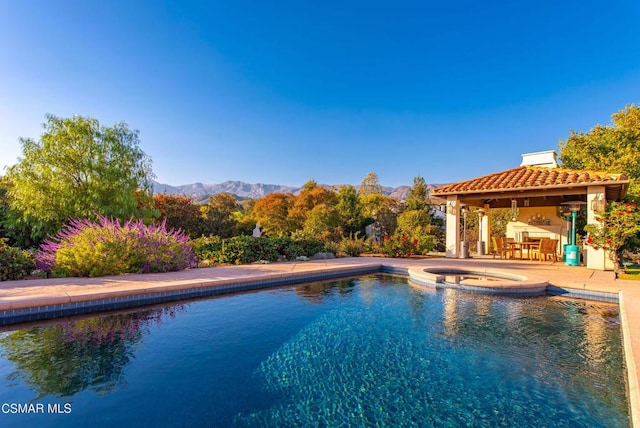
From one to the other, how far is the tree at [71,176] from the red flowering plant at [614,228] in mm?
15176

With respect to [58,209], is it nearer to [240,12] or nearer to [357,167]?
[240,12]

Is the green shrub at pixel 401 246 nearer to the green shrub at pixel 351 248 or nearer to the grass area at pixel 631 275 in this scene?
the green shrub at pixel 351 248

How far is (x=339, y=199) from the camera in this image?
32.0 m

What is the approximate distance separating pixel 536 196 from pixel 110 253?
1359 centimetres

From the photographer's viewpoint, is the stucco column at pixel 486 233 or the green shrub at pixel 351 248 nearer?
the green shrub at pixel 351 248

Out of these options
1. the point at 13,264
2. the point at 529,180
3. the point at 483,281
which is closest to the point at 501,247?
the point at 529,180

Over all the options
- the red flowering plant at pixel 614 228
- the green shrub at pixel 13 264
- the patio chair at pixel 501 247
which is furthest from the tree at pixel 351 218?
the green shrub at pixel 13 264

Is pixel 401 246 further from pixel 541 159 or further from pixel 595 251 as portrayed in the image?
pixel 541 159

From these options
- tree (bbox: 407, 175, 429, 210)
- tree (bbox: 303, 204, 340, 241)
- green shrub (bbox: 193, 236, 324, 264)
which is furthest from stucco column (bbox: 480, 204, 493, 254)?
green shrub (bbox: 193, 236, 324, 264)

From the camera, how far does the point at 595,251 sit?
970 centimetres

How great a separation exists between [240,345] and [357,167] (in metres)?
27.8

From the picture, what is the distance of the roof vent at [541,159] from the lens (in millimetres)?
14555

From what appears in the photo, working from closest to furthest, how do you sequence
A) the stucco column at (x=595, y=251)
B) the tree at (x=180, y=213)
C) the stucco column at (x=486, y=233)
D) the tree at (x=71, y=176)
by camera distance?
1. the stucco column at (x=595, y=251)
2. the tree at (x=71, y=176)
3. the stucco column at (x=486, y=233)
4. the tree at (x=180, y=213)

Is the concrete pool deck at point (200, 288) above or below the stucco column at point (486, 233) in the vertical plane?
below
